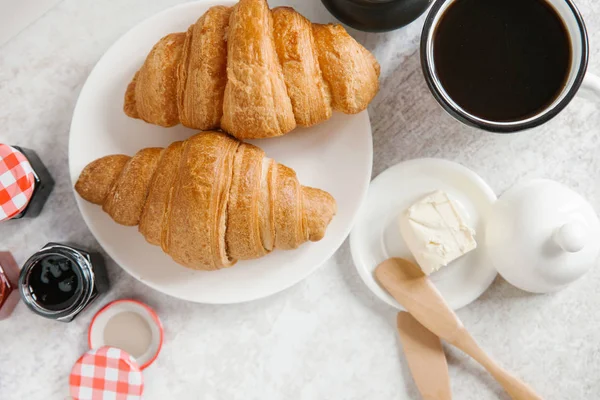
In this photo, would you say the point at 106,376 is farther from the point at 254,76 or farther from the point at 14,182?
the point at 254,76

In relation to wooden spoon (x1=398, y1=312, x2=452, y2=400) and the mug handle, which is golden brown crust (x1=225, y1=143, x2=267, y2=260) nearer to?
wooden spoon (x1=398, y1=312, x2=452, y2=400)

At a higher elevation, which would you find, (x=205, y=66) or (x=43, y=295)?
(x=205, y=66)

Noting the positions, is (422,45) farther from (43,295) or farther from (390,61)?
(43,295)

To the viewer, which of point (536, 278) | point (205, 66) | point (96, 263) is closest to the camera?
point (205, 66)

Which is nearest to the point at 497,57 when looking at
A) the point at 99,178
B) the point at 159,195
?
the point at 159,195

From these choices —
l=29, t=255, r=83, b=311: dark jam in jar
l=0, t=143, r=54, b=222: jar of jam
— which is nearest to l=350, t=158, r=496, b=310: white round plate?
l=29, t=255, r=83, b=311: dark jam in jar

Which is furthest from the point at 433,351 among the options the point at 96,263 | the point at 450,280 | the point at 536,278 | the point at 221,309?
the point at 96,263

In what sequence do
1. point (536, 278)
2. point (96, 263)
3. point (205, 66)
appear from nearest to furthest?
point (205, 66)
point (536, 278)
point (96, 263)
